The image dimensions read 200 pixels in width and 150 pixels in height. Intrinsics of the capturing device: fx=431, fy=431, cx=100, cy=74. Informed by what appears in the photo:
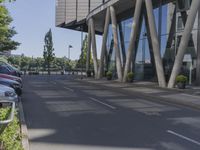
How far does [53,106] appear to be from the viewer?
1800cm

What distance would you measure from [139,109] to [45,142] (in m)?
8.42

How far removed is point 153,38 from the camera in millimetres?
35250

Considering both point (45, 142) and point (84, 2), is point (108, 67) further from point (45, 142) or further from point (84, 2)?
point (45, 142)

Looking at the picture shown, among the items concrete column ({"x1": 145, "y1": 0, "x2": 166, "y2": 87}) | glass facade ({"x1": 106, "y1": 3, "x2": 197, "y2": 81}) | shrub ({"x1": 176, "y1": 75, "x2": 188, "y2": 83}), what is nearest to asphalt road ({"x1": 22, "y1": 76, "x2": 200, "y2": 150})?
shrub ({"x1": 176, "y1": 75, "x2": 188, "y2": 83})

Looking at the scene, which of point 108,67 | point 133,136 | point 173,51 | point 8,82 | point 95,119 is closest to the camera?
point 133,136

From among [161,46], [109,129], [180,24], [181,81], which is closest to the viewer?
[109,129]

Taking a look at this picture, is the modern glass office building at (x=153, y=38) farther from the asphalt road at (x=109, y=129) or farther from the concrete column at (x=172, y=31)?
the asphalt road at (x=109, y=129)

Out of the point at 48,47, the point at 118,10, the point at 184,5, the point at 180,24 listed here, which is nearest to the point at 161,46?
the point at 180,24

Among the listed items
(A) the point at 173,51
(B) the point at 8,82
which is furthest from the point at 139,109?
(A) the point at 173,51

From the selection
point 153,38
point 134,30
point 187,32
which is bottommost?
point 153,38

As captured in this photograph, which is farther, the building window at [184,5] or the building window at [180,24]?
the building window at [180,24]

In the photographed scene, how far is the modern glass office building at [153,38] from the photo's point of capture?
34.2 meters

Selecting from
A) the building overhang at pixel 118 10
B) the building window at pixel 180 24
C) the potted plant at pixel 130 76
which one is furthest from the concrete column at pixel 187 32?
the potted plant at pixel 130 76

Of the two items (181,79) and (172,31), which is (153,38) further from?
(181,79)
